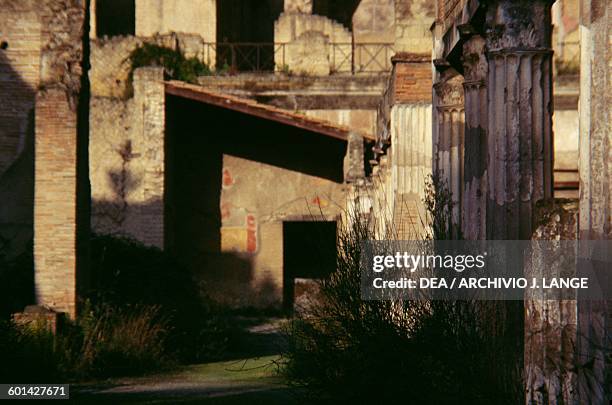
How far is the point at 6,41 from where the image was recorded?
631 inches

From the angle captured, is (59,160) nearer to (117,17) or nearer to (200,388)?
(200,388)

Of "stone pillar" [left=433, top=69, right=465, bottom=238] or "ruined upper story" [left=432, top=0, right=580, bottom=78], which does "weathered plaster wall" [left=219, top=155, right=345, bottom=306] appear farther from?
"stone pillar" [left=433, top=69, right=465, bottom=238]

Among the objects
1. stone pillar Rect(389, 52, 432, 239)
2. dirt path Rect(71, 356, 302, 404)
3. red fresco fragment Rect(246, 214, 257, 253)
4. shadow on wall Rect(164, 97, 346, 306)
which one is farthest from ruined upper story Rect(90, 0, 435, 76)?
dirt path Rect(71, 356, 302, 404)

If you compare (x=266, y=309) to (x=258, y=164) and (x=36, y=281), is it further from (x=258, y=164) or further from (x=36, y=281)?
(x=36, y=281)

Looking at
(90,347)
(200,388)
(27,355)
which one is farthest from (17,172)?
(200,388)

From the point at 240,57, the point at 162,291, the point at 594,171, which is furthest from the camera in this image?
the point at 240,57

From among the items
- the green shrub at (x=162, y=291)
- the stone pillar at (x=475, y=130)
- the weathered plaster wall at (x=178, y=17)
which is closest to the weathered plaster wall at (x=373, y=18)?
the weathered plaster wall at (x=178, y=17)

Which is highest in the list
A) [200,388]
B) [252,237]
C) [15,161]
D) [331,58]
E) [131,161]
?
[331,58]

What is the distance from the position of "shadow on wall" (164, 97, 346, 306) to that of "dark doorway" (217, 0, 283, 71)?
2096 mm

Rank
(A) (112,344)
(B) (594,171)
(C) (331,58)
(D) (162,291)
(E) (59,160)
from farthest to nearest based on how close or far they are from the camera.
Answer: (C) (331,58), (D) (162,291), (E) (59,160), (A) (112,344), (B) (594,171)

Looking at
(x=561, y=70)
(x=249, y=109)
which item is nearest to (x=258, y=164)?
(x=249, y=109)

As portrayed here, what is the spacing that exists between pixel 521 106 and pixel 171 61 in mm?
16372

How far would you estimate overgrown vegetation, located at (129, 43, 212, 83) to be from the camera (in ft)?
75.8

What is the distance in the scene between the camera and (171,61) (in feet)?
77.5
